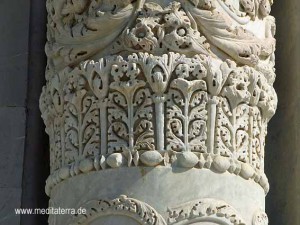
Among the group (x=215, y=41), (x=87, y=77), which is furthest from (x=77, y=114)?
(x=215, y=41)

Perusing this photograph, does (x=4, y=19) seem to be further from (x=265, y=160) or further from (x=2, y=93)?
(x=265, y=160)

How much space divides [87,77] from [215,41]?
47 centimetres

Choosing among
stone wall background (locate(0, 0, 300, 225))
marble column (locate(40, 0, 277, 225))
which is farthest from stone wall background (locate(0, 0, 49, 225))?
marble column (locate(40, 0, 277, 225))

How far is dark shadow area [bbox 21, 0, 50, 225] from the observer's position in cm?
546

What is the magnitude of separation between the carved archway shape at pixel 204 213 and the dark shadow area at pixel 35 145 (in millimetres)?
867

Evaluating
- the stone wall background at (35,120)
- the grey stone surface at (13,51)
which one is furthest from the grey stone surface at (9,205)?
the grey stone surface at (13,51)

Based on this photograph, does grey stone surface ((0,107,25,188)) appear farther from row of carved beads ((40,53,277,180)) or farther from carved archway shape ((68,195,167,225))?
carved archway shape ((68,195,167,225))

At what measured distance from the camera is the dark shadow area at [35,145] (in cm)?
546

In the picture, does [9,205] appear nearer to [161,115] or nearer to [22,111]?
[22,111]

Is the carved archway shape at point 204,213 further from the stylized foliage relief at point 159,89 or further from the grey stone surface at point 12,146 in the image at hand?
the grey stone surface at point 12,146

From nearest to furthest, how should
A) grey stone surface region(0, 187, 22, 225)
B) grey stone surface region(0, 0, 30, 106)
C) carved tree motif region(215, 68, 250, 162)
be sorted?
1. carved tree motif region(215, 68, 250, 162)
2. grey stone surface region(0, 187, 22, 225)
3. grey stone surface region(0, 0, 30, 106)

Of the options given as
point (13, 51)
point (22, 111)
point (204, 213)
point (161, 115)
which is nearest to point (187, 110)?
point (161, 115)

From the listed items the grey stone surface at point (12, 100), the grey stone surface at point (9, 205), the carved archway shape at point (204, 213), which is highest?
the grey stone surface at point (12, 100)

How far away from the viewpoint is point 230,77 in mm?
4941
